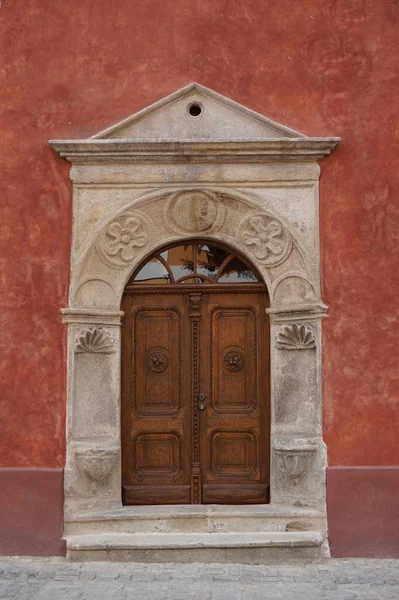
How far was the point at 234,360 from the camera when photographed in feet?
23.2

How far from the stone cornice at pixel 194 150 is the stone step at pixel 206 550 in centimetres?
311

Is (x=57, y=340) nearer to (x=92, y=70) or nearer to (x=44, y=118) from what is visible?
(x=44, y=118)

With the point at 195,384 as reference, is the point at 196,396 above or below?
below

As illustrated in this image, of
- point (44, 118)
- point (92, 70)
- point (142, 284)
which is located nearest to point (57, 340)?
point (142, 284)

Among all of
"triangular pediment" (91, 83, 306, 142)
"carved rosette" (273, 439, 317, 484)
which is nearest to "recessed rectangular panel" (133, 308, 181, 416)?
"carved rosette" (273, 439, 317, 484)

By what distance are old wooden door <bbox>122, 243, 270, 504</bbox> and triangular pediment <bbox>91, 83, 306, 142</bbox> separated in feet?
3.24

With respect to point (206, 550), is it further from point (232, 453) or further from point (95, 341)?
point (95, 341)

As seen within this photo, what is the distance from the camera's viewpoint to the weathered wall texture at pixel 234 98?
676 centimetres

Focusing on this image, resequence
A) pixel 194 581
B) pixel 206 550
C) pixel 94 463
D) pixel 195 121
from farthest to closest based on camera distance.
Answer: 1. pixel 195 121
2. pixel 94 463
3. pixel 206 550
4. pixel 194 581

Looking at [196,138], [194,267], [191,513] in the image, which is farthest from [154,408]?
[196,138]

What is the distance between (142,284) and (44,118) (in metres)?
1.63

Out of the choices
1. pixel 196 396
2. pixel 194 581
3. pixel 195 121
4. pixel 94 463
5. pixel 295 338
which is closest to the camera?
pixel 194 581

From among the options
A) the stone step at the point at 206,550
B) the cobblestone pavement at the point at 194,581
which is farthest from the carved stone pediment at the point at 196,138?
the cobblestone pavement at the point at 194,581

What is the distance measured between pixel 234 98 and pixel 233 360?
2229 millimetres
